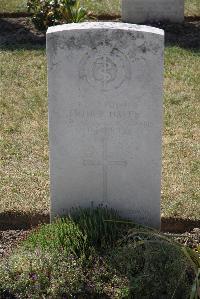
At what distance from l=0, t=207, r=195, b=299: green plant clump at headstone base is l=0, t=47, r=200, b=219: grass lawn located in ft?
3.49

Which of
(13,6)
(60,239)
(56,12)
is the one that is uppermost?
(13,6)

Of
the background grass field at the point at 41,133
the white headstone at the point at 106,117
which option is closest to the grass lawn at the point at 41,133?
the background grass field at the point at 41,133

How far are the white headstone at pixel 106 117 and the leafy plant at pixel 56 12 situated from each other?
Answer: 5.67 meters

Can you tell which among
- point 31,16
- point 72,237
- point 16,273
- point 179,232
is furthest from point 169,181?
point 31,16

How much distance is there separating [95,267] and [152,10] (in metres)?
7.29

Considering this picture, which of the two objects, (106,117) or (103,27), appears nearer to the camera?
(103,27)

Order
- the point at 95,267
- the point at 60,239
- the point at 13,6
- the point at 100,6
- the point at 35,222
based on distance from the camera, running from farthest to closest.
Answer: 1. the point at 13,6
2. the point at 100,6
3. the point at 35,222
4. the point at 60,239
5. the point at 95,267

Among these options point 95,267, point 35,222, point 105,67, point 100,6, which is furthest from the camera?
point 100,6

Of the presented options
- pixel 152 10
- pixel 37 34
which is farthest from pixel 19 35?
pixel 152 10

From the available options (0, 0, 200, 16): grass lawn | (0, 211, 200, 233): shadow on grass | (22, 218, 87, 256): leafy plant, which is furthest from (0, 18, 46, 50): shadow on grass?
(22, 218, 87, 256): leafy plant

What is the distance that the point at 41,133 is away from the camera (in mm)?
7535

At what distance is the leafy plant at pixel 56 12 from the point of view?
1066 cm

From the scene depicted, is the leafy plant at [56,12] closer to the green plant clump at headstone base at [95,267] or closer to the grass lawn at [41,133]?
the grass lawn at [41,133]

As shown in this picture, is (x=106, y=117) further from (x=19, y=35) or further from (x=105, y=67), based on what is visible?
(x=19, y=35)
